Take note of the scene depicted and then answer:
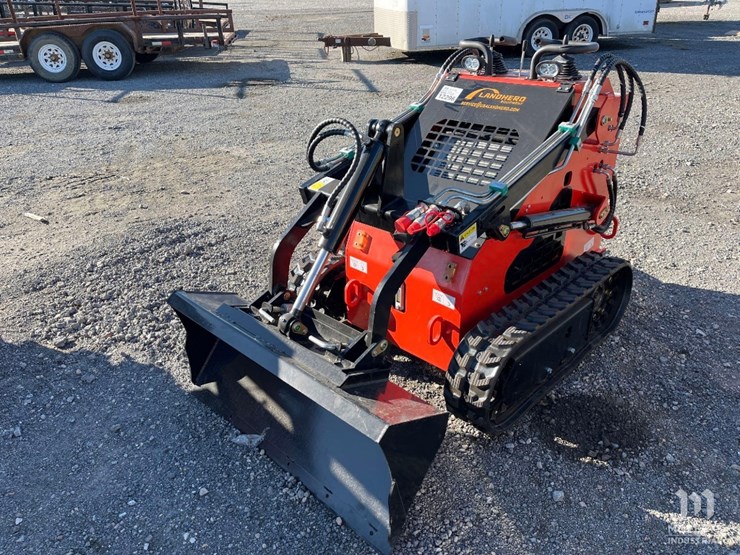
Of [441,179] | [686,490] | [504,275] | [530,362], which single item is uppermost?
[441,179]

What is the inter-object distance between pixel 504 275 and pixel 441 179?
0.66 meters

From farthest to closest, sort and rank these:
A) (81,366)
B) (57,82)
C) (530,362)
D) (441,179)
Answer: (57,82) → (81,366) → (441,179) → (530,362)

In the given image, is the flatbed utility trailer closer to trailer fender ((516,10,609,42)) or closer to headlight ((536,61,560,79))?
trailer fender ((516,10,609,42))

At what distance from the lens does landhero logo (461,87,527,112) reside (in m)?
3.70

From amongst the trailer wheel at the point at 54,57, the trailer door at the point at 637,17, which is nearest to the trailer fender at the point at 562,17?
the trailer door at the point at 637,17

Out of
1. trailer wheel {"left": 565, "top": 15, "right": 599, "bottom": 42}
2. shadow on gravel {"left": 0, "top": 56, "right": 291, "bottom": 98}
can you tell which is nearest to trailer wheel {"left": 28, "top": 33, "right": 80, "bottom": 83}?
shadow on gravel {"left": 0, "top": 56, "right": 291, "bottom": 98}

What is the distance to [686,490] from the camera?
10.2 feet

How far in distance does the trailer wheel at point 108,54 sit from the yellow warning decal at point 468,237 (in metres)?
11.9

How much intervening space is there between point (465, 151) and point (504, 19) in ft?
36.7

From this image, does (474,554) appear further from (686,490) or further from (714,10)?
(714,10)

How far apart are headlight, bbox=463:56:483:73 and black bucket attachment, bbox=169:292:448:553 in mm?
2138

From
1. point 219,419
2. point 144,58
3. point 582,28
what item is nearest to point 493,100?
point 219,419

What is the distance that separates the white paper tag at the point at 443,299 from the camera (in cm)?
332

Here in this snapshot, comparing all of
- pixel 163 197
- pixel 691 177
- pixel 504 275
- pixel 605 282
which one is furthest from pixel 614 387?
pixel 163 197
